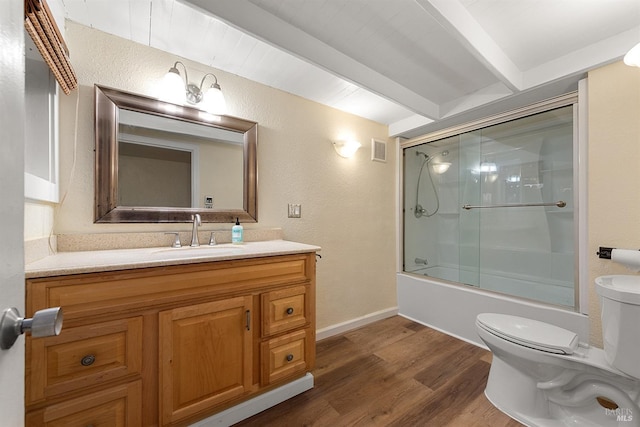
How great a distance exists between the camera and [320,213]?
2213 millimetres

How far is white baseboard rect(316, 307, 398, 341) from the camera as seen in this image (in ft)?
7.20

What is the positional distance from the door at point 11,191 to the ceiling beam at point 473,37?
128 centimetres

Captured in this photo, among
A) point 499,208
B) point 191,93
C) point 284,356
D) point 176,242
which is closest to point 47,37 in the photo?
point 191,93

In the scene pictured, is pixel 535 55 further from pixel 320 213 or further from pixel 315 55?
pixel 320 213

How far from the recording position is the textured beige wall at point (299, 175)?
1.34m

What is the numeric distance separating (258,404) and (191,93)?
1.91m

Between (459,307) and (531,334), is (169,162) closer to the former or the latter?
(531,334)

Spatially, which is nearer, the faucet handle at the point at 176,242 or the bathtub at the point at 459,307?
the faucet handle at the point at 176,242

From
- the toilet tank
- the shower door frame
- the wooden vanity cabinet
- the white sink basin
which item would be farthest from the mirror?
Result: the shower door frame

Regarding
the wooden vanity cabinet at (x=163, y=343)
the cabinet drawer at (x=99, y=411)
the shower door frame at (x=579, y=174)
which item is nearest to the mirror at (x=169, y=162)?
the wooden vanity cabinet at (x=163, y=343)

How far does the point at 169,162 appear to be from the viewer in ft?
5.18

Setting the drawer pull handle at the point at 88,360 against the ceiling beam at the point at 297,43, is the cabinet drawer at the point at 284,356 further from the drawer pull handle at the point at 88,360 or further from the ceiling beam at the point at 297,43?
the ceiling beam at the point at 297,43

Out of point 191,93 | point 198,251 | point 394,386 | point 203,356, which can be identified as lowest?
point 394,386

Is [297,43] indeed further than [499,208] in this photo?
No
